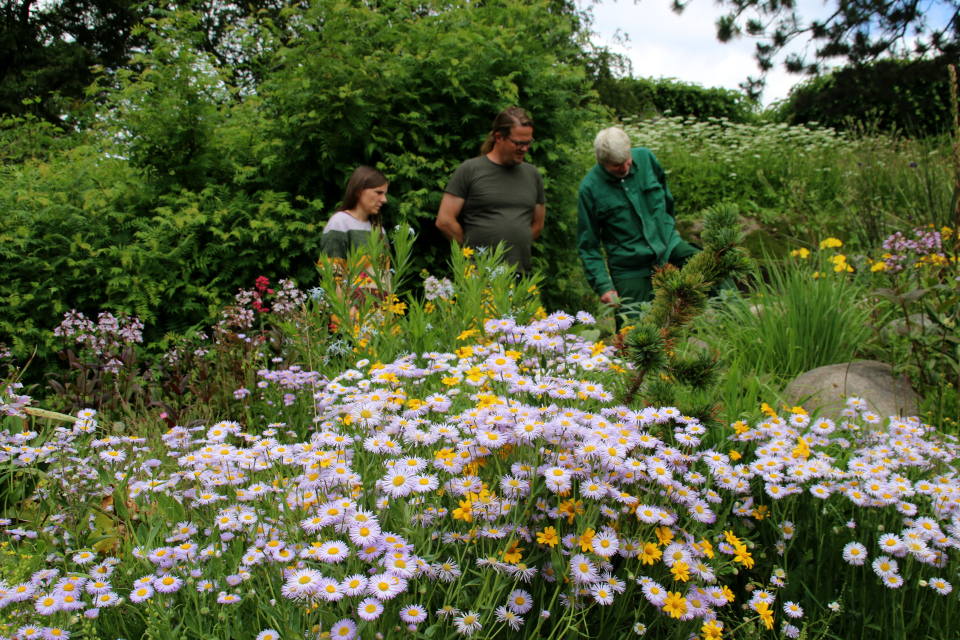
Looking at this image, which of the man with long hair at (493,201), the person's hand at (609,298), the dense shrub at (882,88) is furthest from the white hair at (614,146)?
the dense shrub at (882,88)

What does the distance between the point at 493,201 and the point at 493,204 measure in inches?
0.9

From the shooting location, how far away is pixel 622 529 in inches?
57.9

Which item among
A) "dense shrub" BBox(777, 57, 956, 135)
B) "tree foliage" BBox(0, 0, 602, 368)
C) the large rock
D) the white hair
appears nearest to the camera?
the large rock

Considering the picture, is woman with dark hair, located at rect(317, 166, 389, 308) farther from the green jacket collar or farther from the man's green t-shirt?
the green jacket collar

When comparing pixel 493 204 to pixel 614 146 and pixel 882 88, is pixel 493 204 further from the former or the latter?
pixel 882 88

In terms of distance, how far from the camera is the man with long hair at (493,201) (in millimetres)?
4523

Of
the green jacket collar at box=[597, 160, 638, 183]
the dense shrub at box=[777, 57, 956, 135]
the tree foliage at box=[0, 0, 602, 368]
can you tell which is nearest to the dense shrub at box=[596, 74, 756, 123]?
the dense shrub at box=[777, 57, 956, 135]

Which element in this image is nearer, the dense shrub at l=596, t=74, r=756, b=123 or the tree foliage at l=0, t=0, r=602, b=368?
the tree foliage at l=0, t=0, r=602, b=368

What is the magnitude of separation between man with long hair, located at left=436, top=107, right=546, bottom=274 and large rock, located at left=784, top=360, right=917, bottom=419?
2.05 metres

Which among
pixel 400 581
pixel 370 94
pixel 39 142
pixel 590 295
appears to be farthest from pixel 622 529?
pixel 39 142

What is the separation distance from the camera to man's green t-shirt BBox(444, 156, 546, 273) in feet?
14.9

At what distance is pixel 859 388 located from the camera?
3.18m

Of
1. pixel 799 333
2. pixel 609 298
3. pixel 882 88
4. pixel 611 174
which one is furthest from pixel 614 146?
pixel 882 88

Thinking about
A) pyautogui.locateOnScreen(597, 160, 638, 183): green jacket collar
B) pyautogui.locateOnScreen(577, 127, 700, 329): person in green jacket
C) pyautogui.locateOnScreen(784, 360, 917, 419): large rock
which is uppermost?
pyautogui.locateOnScreen(597, 160, 638, 183): green jacket collar
